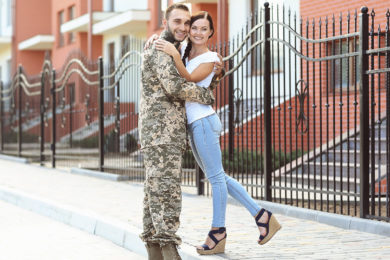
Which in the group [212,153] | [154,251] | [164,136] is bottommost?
[154,251]

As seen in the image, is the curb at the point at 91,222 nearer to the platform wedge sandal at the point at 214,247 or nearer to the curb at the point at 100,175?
the platform wedge sandal at the point at 214,247

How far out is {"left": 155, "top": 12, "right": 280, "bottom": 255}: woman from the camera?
601 centimetres

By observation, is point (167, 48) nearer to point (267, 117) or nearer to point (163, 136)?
point (163, 136)

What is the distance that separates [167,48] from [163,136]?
66 centimetres

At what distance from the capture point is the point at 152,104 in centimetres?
580

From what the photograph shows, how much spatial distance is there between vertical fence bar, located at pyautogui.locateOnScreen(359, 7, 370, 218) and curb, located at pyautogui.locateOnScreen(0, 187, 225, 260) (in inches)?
86.0

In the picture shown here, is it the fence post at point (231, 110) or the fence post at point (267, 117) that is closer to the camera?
the fence post at point (267, 117)

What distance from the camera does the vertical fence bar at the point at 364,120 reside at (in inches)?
308

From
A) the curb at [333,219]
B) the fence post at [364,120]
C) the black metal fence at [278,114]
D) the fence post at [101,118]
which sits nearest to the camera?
the curb at [333,219]

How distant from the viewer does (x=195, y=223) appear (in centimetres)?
823

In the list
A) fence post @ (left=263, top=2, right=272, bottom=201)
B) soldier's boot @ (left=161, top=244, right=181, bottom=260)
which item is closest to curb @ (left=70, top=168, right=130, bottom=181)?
fence post @ (left=263, top=2, right=272, bottom=201)

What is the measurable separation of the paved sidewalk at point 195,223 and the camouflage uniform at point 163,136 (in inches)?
25.6

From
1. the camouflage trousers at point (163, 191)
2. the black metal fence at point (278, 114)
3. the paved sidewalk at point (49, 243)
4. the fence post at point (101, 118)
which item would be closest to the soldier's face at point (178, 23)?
the camouflage trousers at point (163, 191)

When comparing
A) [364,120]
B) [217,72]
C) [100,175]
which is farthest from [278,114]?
[100,175]
